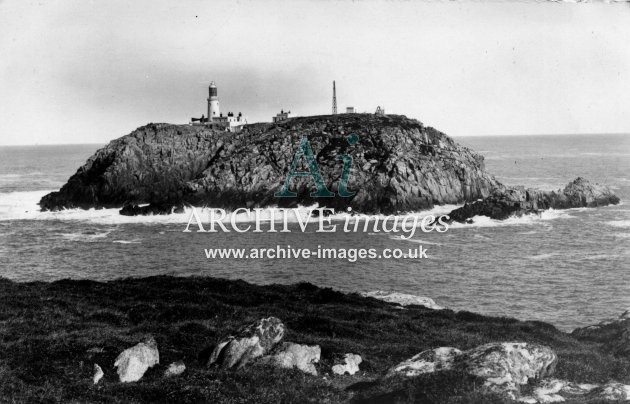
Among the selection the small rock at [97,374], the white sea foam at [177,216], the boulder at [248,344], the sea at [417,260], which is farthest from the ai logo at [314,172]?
the small rock at [97,374]

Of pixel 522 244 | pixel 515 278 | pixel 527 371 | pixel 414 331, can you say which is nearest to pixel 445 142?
pixel 522 244

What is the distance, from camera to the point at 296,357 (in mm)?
18812

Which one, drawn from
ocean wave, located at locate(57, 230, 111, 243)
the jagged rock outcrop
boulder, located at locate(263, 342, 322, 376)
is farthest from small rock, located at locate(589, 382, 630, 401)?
ocean wave, located at locate(57, 230, 111, 243)

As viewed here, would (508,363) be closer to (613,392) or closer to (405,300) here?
(613,392)

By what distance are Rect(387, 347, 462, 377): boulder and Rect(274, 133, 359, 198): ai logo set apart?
6038 cm

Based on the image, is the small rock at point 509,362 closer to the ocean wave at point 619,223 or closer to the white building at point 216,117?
the ocean wave at point 619,223

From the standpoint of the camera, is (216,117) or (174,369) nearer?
(174,369)

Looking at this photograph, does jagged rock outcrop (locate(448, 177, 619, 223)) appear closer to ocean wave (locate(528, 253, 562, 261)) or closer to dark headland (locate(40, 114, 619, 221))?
dark headland (locate(40, 114, 619, 221))

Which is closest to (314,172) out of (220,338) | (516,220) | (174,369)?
(516,220)

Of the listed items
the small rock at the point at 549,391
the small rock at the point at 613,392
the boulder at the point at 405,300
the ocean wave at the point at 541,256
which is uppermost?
the small rock at the point at 613,392

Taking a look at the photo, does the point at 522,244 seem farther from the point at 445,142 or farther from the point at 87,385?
the point at 87,385

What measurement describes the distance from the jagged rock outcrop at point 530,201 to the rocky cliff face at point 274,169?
803 cm

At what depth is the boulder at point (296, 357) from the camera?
18484 mm

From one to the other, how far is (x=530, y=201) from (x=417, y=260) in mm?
31104
